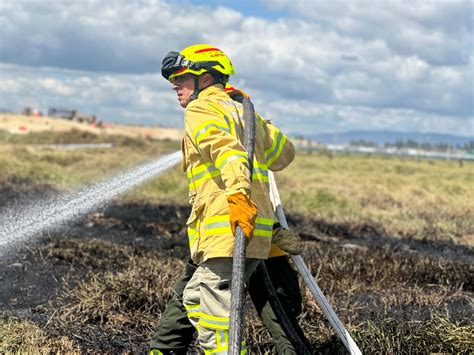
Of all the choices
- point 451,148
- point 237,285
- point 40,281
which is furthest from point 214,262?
point 451,148

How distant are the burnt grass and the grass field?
0.01 meters

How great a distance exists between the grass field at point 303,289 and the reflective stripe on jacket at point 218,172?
4.12ft

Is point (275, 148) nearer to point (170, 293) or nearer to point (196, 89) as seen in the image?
point (196, 89)

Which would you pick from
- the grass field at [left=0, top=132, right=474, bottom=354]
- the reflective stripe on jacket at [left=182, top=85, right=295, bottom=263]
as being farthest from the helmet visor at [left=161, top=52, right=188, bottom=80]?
the grass field at [left=0, top=132, right=474, bottom=354]

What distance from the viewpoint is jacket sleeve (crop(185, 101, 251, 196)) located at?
3.27 metres

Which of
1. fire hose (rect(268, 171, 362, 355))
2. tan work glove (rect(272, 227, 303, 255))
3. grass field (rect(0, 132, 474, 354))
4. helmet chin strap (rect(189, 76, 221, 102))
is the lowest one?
grass field (rect(0, 132, 474, 354))

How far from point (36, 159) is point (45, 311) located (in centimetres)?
1650

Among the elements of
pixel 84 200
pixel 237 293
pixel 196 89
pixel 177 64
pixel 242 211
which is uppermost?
pixel 177 64

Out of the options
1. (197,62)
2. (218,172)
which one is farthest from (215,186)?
(197,62)

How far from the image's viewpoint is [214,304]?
351 centimetres

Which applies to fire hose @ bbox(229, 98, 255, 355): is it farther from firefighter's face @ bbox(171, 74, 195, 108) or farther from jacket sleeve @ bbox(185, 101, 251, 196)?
firefighter's face @ bbox(171, 74, 195, 108)

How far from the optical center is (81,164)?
20812 millimetres

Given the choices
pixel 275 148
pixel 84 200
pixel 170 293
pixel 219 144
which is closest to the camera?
pixel 219 144

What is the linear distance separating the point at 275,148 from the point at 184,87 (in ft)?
2.10
